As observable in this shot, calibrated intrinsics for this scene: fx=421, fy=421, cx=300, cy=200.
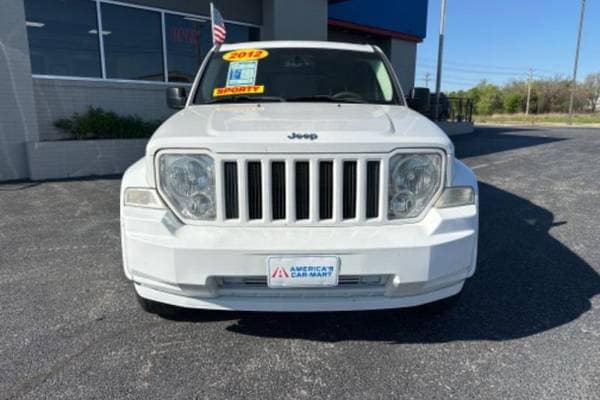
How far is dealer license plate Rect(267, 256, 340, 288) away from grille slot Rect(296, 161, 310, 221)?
0.82 feet

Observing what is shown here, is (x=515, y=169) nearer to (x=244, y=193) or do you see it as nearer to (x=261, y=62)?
(x=261, y=62)

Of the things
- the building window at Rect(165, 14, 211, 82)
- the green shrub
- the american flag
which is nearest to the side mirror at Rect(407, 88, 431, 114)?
the american flag

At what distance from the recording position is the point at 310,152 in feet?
6.95

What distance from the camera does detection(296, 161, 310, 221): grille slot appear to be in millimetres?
2158

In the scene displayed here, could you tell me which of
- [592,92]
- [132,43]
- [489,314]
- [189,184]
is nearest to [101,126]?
[132,43]

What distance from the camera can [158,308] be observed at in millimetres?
2549

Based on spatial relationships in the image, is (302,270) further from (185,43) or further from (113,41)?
(185,43)

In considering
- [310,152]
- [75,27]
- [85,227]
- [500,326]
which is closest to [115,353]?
[310,152]

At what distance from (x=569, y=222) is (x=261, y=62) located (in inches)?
162

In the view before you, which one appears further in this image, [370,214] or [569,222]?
[569,222]

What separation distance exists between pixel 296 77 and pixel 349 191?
1.68 metres

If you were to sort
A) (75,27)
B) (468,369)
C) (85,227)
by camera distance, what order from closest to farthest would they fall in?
(468,369)
(85,227)
(75,27)

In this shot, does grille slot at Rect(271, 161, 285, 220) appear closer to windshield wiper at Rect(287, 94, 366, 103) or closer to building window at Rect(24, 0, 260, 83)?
windshield wiper at Rect(287, 94, 366, 103)

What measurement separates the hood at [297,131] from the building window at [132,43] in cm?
730
